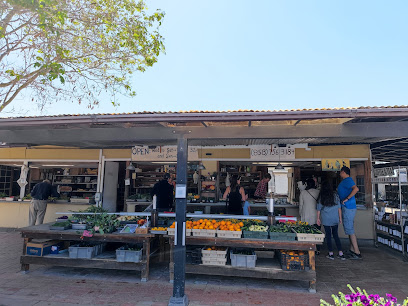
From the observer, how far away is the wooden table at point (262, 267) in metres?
4.85

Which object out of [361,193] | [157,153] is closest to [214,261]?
[157,153]

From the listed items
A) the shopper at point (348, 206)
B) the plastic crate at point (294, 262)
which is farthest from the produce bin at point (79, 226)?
the shopper at point (348, 206)

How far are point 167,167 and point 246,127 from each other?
7.70 m

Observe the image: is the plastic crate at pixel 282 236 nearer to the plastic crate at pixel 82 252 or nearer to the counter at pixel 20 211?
the plastic crate at pixel 82 252

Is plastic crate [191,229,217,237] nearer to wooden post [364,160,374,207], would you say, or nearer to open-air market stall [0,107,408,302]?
open-air market stall [0,107,408,302]

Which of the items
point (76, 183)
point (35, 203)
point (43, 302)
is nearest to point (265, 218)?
point (43, 302)

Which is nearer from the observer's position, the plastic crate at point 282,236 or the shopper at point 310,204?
the plastic crate at point 282,236

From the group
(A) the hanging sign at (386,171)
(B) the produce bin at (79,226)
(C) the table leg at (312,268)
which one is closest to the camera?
(C) the table leg at (312,268)

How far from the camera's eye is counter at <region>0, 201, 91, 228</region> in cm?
997

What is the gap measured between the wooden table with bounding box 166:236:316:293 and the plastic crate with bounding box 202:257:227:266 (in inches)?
2.1

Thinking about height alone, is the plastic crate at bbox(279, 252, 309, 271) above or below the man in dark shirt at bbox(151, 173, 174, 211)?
below

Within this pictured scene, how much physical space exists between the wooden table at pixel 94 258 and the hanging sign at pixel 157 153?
4195 mm

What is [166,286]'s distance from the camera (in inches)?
202

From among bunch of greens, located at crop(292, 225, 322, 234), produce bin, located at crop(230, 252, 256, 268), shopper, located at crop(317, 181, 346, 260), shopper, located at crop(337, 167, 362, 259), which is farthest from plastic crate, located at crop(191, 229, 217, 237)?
shopper, located at crop(337, 167, 362, 259)
